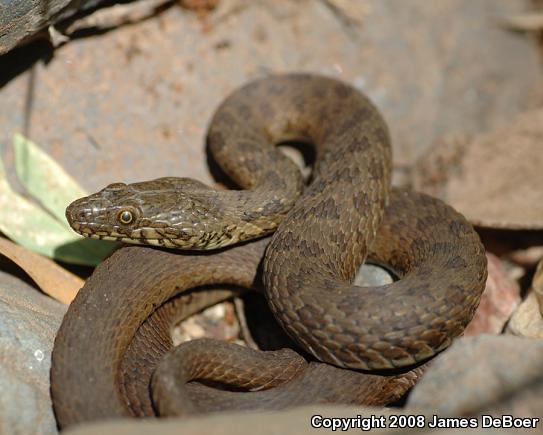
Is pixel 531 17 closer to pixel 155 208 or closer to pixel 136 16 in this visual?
pixel 136 16

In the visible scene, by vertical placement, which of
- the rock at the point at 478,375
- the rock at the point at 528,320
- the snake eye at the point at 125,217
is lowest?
the rock at the point at 528,320

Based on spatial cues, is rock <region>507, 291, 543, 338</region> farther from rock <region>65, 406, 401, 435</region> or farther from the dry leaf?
the dry leaf

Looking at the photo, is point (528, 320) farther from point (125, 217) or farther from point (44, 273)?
point (44, 273)

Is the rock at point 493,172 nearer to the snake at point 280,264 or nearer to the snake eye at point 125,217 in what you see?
the snake at point 280,264

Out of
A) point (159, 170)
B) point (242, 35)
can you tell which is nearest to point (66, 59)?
point (159, 170)

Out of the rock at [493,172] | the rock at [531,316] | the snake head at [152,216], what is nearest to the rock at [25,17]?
the snake head at [152,216]

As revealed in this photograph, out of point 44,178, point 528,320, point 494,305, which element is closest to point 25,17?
point 44,178
